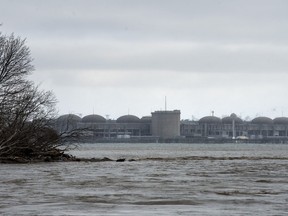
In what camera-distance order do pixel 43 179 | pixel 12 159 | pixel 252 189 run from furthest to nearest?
1. pixel 12 159
2. pixel 43 179
3. pixel 252 189

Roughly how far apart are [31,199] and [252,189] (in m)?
9.20

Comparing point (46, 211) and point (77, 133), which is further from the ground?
point (77, 133)

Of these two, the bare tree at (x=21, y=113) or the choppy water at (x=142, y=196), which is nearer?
the choppy water at (x=142, y=196)

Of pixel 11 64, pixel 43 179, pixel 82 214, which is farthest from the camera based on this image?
pixel 11 64

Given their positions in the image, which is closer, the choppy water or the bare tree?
the choppy water

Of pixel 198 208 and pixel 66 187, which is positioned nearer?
pixel 198 208

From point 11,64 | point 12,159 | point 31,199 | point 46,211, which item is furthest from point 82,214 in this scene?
point 11,64

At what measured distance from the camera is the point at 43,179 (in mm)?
36812

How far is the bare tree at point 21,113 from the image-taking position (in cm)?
5878

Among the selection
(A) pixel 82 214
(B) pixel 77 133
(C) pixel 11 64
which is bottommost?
(A) pixel 82 214

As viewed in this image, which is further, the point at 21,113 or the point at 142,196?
the point at 21,113

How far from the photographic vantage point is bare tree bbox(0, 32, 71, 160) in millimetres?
58781

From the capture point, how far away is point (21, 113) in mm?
59594

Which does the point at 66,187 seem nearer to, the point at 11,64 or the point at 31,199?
the point at 31,199
